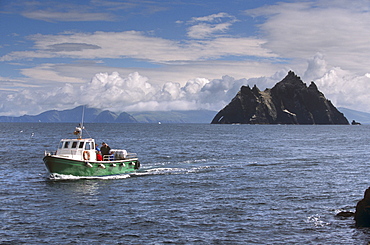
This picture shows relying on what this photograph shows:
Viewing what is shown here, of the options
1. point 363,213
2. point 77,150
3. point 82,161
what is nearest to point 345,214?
point 363,213

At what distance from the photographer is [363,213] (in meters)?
20.6

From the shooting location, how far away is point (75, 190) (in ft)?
104

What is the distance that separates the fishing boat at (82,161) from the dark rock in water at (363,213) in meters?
24.2

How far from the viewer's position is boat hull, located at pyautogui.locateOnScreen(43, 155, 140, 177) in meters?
36.1

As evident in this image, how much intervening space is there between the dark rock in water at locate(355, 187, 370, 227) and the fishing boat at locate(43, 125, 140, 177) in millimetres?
24236

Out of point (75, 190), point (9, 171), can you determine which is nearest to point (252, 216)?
point (75, 190)

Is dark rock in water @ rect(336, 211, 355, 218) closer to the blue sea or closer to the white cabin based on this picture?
the blue sea

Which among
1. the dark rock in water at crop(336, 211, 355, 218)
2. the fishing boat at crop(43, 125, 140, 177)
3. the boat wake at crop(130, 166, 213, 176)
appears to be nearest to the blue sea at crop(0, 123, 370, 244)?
the boat wake at crop(130, 166, 213, 176)

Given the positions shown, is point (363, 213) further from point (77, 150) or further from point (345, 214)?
point (77, 150)

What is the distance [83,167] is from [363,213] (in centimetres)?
2479

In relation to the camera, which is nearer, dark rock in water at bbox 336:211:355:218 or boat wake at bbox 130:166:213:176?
dark rock in water at bbox 336:211:355:218

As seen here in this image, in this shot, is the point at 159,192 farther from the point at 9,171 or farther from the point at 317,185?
the point at 9,171

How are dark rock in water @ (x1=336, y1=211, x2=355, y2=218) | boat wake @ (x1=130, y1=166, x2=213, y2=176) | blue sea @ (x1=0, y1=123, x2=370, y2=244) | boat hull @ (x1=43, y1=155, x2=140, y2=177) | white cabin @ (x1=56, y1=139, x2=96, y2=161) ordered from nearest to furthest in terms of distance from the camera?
1. blue sea @ (x1=0, y1=123, x2=370, y2=244)
2. dark rock in water @ (x1=336, y1=211, x2=355, y2=218)
3. boat hull @ (x1=43, y1=155, x2=140, y2=177)
4. white cabin @ (x1=56, y1=139, x2=96, y2=161)
5. boat wake @ (x1=130, y1=166, x2=213, y2=176)

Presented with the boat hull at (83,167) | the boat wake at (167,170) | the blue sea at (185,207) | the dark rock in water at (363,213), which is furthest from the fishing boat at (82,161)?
the dark rock in water at (363,213)
